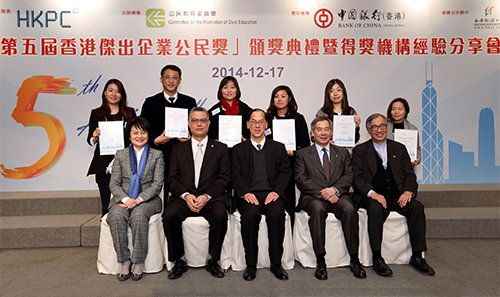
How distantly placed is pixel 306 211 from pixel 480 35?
3.57 metres

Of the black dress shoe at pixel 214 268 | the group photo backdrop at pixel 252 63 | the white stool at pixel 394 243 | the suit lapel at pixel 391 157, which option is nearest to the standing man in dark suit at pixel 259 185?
the black dress shoe at pixel 214 268

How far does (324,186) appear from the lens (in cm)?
334

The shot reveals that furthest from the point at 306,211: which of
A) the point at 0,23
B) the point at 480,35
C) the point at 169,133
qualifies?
the point at 0,23

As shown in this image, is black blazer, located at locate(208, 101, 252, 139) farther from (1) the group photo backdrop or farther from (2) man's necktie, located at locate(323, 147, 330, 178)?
(1) the group photo backdrop

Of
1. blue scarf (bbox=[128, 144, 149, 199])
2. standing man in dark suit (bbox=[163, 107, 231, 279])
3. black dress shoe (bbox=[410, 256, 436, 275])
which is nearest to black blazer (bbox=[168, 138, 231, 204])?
standing man in dark suit (bbox=[163, 107, 231, 279])

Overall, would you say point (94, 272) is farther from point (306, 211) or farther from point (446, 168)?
point (446, 168)

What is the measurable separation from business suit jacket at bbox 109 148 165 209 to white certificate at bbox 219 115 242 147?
0.60 metres

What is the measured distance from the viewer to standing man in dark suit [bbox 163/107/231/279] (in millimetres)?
3078

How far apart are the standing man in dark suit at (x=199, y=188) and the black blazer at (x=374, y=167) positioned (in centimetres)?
111

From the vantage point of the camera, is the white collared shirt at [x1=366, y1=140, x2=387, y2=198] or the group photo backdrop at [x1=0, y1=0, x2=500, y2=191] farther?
the group photo backdrop at [x1=0, y1=0, x2=500, y2=191]

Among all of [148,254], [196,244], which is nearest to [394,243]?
[196,244]

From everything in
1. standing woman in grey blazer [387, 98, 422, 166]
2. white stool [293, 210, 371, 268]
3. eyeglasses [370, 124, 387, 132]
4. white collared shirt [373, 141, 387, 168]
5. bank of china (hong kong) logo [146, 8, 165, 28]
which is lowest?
white stool [293, 210, 371, 268]

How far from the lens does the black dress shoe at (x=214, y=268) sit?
9.92 feet

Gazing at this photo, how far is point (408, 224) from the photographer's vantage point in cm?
321
